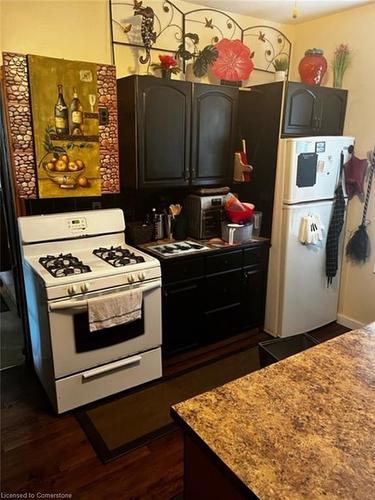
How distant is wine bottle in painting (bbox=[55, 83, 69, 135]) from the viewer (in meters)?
2.43

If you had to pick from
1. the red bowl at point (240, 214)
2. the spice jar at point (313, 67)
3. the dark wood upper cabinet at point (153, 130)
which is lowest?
the red bowl at point (240, 214)

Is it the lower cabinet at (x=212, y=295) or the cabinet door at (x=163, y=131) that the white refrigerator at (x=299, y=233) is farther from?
the cabinet door at (x=163, y=131)

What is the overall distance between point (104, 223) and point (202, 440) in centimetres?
200

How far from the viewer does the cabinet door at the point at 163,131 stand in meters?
2.55

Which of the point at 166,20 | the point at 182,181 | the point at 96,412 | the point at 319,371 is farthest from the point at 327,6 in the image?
the point at 96,412

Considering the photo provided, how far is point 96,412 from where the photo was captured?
2355 mm

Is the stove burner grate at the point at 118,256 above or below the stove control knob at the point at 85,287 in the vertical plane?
above

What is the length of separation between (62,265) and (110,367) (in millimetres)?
707

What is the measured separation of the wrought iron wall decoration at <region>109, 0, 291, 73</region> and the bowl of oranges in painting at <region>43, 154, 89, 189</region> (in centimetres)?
84

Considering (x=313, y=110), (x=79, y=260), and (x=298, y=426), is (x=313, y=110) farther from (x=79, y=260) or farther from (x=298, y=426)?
(x=298, y=426)

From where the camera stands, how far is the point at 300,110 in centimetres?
295

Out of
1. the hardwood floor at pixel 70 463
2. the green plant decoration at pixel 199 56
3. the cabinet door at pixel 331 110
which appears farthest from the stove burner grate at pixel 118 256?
the cabinet door at pixel 331 110

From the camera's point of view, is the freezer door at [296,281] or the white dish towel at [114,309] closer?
the white dish towel at [114,309]

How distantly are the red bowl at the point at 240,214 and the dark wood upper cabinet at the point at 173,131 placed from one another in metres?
0.29
